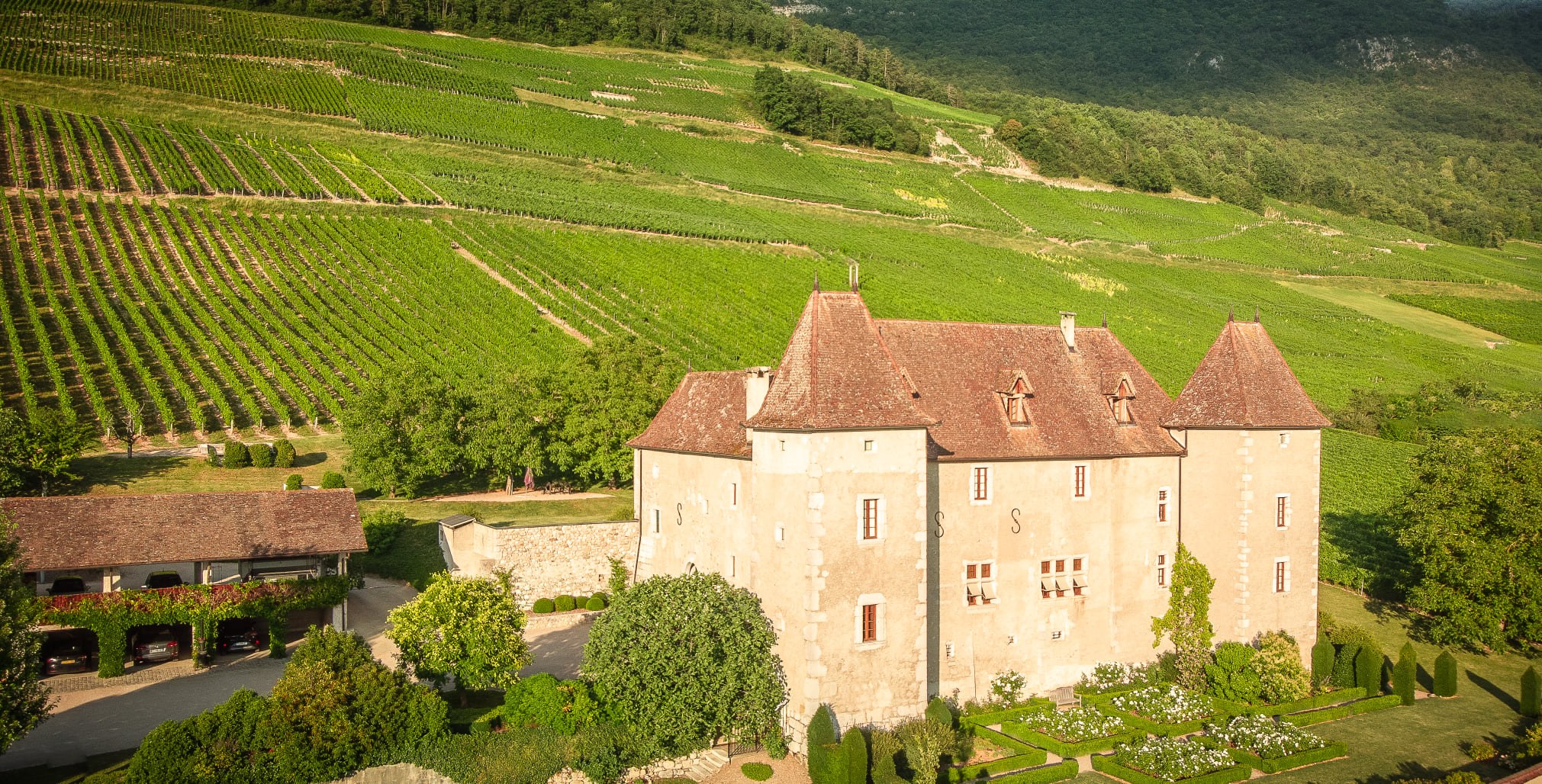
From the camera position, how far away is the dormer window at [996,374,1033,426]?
123 feet

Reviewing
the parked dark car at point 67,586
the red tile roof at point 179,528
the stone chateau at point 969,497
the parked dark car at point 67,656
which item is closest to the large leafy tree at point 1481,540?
the stone chateau at point 969,497

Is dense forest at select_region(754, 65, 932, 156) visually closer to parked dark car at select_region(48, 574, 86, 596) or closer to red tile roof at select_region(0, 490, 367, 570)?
red tile roof at select_region(0, 490, 367, 570)

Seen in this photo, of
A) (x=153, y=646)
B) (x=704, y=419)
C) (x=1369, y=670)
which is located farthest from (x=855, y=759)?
(x=153, y=646)

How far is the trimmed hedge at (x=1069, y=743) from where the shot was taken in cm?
3281

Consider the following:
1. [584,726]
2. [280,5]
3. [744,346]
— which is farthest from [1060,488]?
[280,5]

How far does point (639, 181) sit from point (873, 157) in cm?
4348

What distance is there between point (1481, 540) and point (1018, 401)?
20.9 m

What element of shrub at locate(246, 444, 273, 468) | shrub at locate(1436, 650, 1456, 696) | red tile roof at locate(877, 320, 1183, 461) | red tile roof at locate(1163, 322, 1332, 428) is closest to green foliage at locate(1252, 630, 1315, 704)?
shrub at locate(1436, 650, 1456, 696)

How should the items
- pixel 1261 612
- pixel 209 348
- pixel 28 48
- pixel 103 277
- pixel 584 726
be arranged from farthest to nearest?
pixel 28 48 < pixel 103 277 < pixel 209 348 < pixel 1261 612 < pixel 584 726

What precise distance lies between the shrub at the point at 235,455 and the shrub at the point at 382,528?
9.51 metres

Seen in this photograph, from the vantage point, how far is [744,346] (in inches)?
3036

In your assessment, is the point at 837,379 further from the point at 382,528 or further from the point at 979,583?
the point at 382,528

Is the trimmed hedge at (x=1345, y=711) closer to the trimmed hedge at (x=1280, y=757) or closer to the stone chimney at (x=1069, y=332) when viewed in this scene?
the trimmed hedge at (x=1280, y=757)

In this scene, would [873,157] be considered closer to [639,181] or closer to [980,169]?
[980,169]
